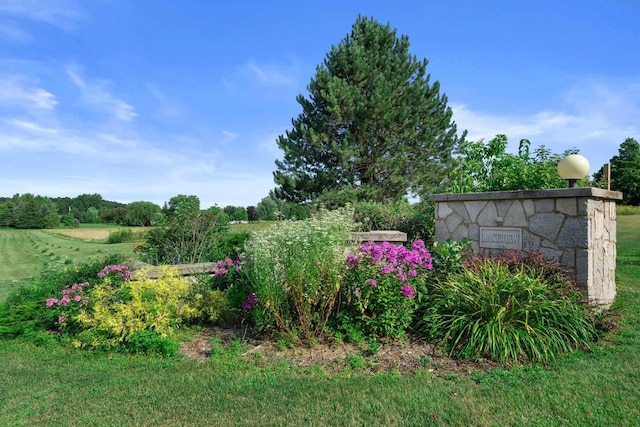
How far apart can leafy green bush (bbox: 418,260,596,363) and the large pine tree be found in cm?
1213

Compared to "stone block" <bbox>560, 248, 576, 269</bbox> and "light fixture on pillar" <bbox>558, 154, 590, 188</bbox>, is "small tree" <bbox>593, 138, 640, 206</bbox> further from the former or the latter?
"stone block" <bbox>560, 248, 576, 269</bbox>

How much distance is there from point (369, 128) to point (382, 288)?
13785 mm

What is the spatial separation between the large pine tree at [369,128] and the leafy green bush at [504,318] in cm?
1213

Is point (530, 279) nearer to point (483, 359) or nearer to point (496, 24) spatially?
point (483, 359)

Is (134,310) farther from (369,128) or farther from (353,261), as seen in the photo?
(369,128)

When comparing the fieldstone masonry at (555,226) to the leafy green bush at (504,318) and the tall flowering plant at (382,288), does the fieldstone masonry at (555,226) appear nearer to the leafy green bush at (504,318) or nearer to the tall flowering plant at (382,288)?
the leafy green bush at (504,318)

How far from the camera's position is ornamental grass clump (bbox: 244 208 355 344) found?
364cm

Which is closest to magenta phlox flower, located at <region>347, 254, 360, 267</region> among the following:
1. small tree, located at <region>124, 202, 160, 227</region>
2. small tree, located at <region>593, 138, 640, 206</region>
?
small tree, located at <region>124, 202, 160, 227</region>

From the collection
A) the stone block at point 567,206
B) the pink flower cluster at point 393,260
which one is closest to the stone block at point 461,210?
the stone block at point 567,206

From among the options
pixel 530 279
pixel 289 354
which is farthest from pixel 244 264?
pixel 530 279

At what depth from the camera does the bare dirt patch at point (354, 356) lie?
3.27m

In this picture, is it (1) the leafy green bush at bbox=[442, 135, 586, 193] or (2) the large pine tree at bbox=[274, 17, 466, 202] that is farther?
(2) the large pine tree at bbox=[274, 17, 466, 202]

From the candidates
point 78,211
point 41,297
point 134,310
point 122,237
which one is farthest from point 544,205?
point 78,211

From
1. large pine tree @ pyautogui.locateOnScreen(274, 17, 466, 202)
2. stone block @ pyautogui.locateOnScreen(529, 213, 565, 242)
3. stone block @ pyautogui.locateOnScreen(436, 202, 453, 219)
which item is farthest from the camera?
large pine tree @ pyautogui.locateOnScreen(274, 17, 466, 202)
